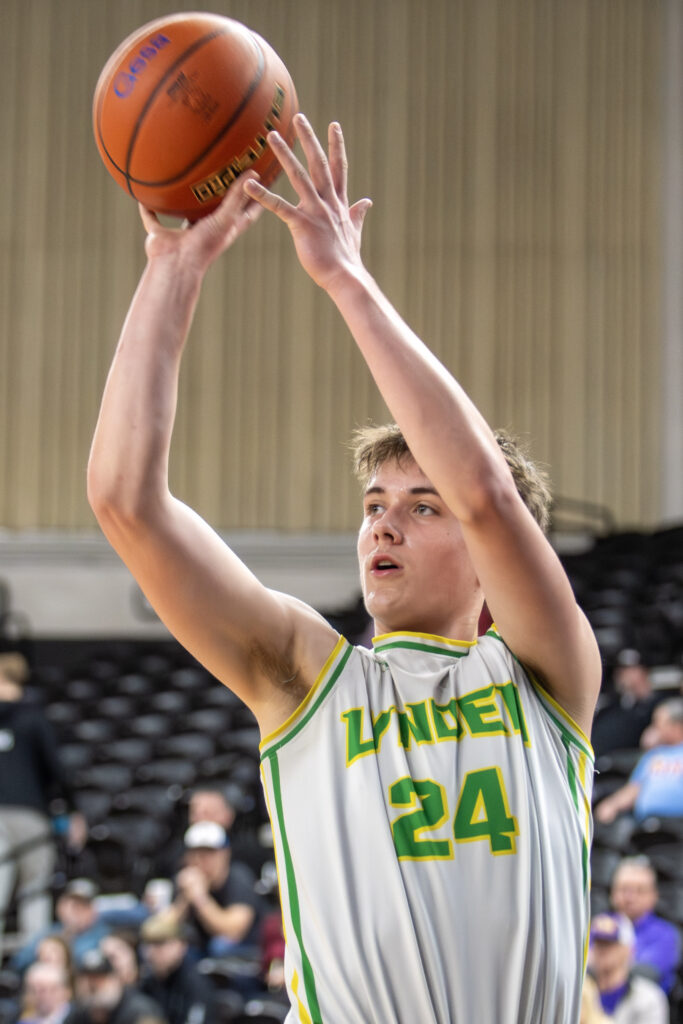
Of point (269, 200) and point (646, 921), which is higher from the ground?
point (269, 200)

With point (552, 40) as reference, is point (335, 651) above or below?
below

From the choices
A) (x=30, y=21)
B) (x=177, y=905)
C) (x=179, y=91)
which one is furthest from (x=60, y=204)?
(x=179, y=91)

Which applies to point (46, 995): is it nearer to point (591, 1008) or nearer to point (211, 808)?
point (211, 808)

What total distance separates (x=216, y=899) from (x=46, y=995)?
867 mm

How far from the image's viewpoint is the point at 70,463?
11.4m

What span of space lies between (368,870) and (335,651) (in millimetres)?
→ 324

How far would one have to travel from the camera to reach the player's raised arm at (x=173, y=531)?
1.74 meters

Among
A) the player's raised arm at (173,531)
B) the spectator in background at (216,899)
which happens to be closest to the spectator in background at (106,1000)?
the spectator in background at (216,899)

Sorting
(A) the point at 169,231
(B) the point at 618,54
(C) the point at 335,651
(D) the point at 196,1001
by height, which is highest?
(B) the point at 618,54

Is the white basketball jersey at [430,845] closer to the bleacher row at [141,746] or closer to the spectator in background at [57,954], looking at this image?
the spectator in background at [57,954]

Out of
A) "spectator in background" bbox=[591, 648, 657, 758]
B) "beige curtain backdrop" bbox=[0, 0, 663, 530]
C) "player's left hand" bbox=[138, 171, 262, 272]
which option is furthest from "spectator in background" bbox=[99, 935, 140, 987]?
"beige curtain backdrop" bbox=[0, 0, 663, 530]

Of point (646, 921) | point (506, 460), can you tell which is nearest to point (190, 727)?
point (646, 921)

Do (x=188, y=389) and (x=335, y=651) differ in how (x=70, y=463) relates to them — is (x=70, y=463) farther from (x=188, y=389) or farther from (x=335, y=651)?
(x=335, y=651)

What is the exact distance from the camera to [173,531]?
Answer: 5.80 ft
